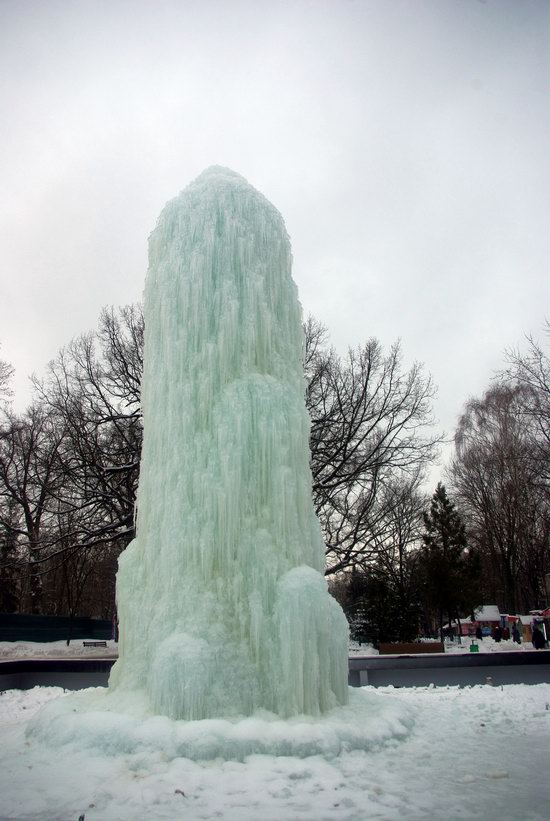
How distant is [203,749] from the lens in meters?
5.66

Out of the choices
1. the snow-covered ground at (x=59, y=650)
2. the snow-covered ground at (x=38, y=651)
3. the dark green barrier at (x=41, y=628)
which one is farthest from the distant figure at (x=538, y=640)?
the dark green barrier at (x=41, y=628)

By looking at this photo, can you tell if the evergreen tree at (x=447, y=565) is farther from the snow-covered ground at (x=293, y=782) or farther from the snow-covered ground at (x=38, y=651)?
the snow-covered ground at (x=293, y=782)

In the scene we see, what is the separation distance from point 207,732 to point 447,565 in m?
25.4

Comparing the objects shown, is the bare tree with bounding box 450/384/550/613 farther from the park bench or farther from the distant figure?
the park bench

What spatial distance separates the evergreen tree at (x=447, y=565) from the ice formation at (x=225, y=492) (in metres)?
21.6

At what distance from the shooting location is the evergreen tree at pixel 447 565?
28875 mm

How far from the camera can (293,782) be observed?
16.4ft

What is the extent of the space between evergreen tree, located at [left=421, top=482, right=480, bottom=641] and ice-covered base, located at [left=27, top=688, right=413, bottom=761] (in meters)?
22.4

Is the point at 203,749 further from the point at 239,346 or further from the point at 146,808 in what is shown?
the point at 239,346

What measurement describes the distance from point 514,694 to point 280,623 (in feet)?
19.1

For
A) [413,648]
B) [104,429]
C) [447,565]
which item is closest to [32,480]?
[104,429]

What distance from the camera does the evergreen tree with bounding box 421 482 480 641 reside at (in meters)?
28.9

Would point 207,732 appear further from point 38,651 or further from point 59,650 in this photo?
point 38,651

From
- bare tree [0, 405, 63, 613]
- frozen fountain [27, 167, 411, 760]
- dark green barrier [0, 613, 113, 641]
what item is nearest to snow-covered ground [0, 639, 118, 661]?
dark green barrier [0, 613, 113, 641]
